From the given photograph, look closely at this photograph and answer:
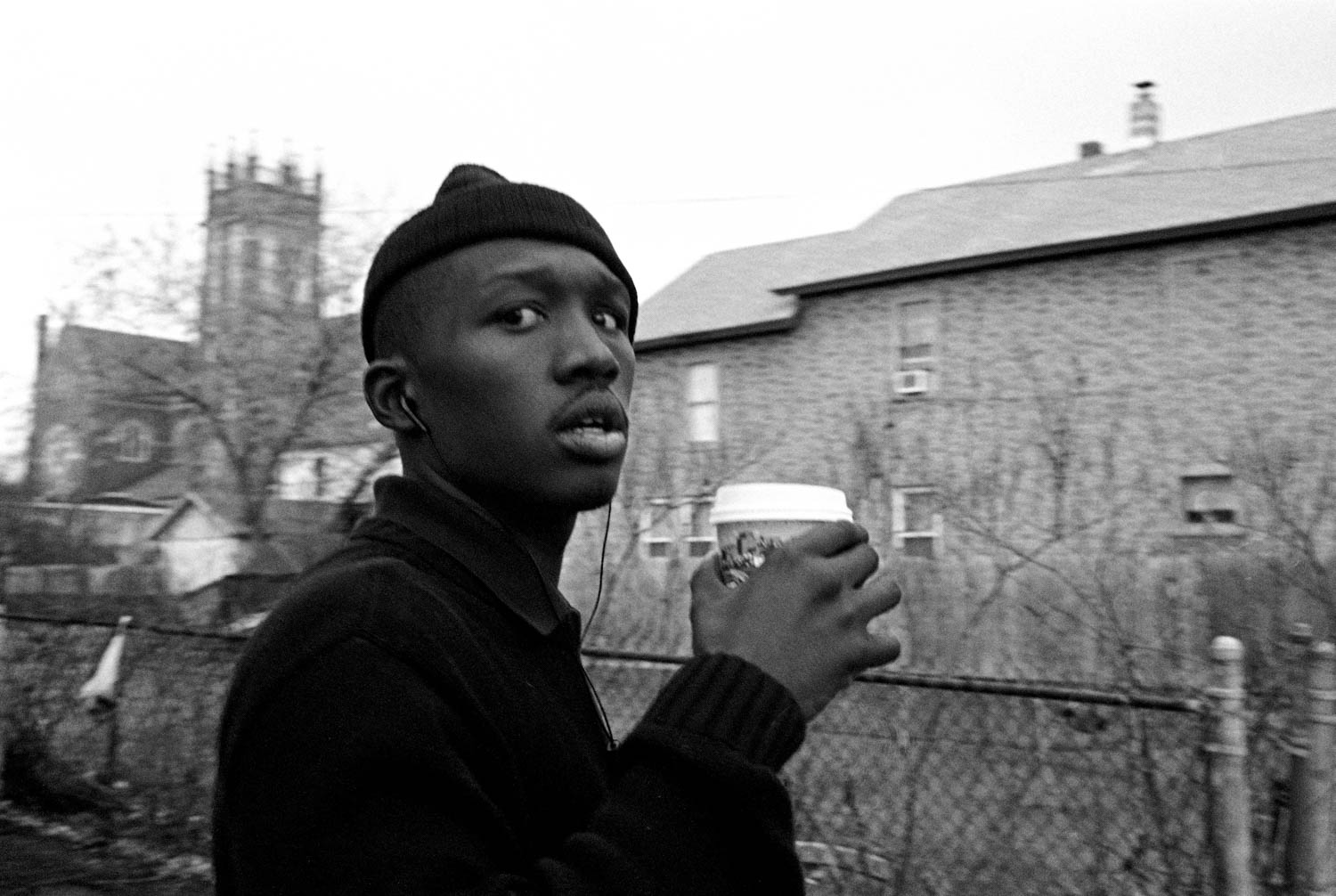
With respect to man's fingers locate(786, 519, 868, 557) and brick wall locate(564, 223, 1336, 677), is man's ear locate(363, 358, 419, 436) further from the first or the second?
brick wall locate(564, 223, 1336, 677)

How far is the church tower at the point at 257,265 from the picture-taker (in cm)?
1644

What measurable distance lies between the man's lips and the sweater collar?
138 mm

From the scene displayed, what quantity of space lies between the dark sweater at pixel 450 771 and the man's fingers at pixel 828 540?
13 cm

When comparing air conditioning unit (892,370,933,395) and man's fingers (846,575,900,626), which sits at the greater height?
air conditioning unit (892,370,933,395)

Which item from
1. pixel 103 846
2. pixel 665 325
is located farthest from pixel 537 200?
pixel 665 325

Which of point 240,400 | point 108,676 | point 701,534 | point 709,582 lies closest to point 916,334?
point 701,534

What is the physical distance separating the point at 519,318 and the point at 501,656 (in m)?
0.38

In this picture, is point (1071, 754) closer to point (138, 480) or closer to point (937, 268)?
point (138, 480)

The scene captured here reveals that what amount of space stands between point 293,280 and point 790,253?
40.3ft

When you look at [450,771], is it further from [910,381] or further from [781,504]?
[910,381]

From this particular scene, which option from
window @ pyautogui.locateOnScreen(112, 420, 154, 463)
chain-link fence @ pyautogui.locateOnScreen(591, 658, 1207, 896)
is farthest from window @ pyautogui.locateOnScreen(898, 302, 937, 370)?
chain-link fence @ pyautogui.locateOnScreen(591, 658, 1207, 896)

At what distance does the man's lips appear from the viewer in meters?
1.39

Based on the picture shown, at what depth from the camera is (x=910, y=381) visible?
22.0m

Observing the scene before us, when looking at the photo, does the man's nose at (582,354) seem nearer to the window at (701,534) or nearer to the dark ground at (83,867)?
the dark ground at (83,867)
